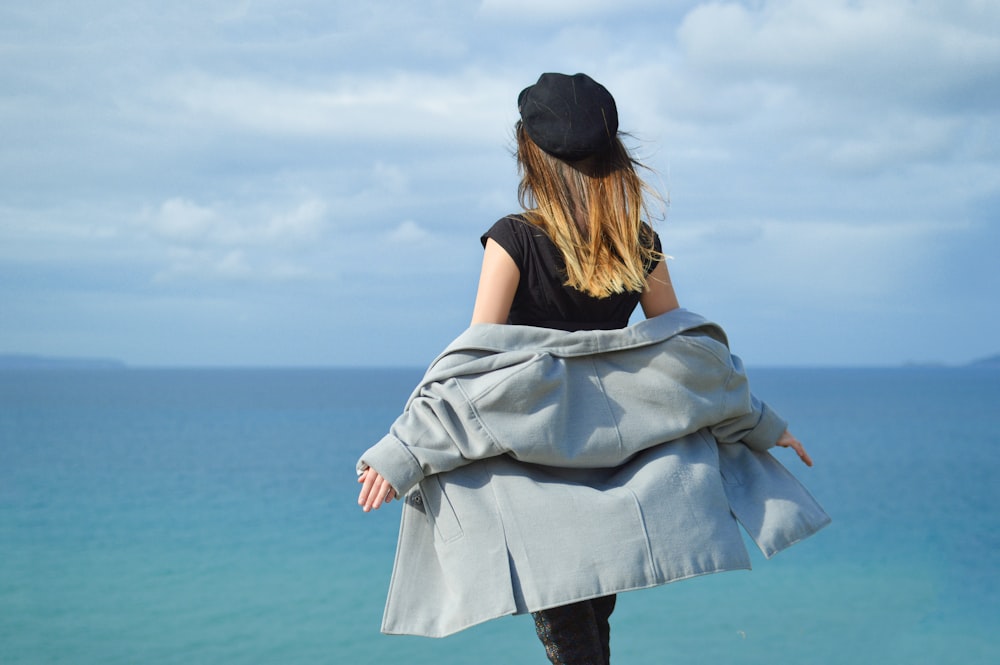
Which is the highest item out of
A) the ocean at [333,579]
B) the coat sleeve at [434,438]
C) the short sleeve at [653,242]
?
the short sleeve at [653,242]

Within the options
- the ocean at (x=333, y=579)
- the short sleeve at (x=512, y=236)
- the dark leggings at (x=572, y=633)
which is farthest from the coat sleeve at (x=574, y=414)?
the ocean at (x=333, y=579)

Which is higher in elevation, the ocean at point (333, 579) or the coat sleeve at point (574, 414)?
the coat sleeve at point (574, 414)

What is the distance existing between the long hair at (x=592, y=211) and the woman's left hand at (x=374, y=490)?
27.0 inches

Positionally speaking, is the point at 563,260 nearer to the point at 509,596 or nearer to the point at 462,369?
the point at 462,369

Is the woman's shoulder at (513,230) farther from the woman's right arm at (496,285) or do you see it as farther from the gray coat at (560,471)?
the gray coat at (560,471)

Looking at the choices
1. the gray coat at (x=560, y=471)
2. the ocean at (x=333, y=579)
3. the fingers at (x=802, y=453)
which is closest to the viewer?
the gray coat at (x=560, y=471)

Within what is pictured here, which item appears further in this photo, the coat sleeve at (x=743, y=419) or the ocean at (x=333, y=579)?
the ocean at (x=333, y=579)

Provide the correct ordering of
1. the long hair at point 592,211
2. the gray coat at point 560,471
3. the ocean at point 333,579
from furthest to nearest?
1. the ocean at point 333,579
2. the long hair at point 592,211
3. the gray coat at point 560,471

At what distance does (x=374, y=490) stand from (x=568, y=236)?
0.79m

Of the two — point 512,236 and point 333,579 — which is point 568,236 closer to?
point 512,236

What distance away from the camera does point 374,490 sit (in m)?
2.14

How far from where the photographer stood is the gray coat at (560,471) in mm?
2250

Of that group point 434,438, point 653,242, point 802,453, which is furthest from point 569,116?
point 802,453

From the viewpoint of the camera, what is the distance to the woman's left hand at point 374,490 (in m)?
2.13
